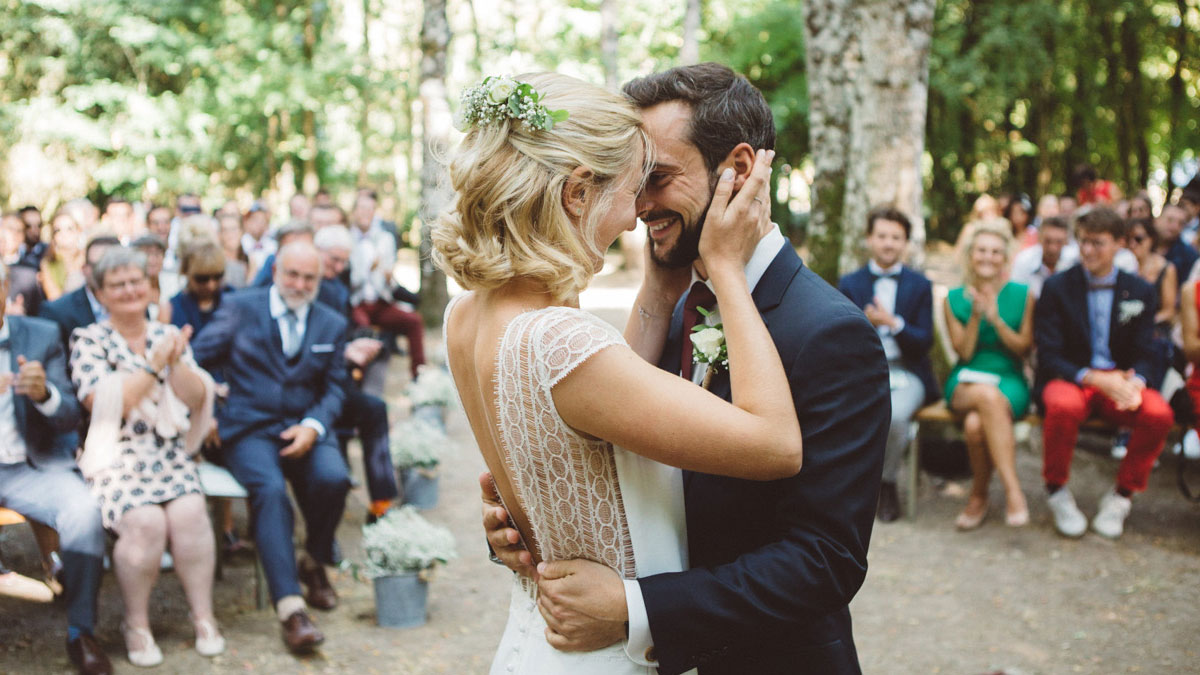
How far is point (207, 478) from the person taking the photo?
5316 mm

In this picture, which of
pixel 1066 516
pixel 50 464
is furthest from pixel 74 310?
pixel 1066 516

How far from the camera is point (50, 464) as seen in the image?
4895mm

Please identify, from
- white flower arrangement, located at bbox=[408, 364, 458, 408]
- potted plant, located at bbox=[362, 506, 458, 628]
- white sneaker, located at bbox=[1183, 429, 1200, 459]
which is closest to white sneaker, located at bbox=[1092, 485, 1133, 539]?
white sneaker, located at bbox=[1183, 429, 1200, 459]

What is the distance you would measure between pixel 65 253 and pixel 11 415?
4534mm

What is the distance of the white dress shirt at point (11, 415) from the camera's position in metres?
4.76

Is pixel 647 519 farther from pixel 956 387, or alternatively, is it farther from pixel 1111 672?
pixel 956 387

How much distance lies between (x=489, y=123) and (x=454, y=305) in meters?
0.44

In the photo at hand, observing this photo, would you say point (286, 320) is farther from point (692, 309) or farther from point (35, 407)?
point (692, 309)

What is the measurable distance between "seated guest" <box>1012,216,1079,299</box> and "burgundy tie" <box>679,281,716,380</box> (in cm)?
680

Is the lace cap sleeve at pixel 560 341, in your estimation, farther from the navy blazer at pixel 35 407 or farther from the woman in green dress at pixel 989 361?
the woman in green dress at pixel 989 361

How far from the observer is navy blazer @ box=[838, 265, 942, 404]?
6.73 metres

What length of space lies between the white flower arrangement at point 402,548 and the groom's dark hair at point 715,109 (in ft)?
11.5

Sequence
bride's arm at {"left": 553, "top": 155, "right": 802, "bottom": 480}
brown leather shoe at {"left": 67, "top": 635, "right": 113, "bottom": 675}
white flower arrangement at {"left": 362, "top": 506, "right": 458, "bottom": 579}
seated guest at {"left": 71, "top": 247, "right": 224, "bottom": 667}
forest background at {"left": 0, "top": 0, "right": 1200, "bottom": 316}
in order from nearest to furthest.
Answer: bride's arm at {"left": 553, "top": 155, "right": 802, "bottom": 480}, brown leather shoe at {"left": 67, "top": 635, "right": 113, "bottom": 675}, seated guest at {"left": 71, "top": 247, "right": 224, "bottom": 667}, white flower arrangement at {"left": 362, "top": 506, "right": 458, "bottom": 579}, forest background at {"left": 0, "top": 0, "right": 1200, "bottom": 316}

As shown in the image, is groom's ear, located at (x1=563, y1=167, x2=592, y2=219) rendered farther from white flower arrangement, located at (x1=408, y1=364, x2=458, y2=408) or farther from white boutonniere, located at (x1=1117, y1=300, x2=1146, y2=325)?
white flower arrangement, located at (x1=408, y1=364, x2=458, y2=408)
